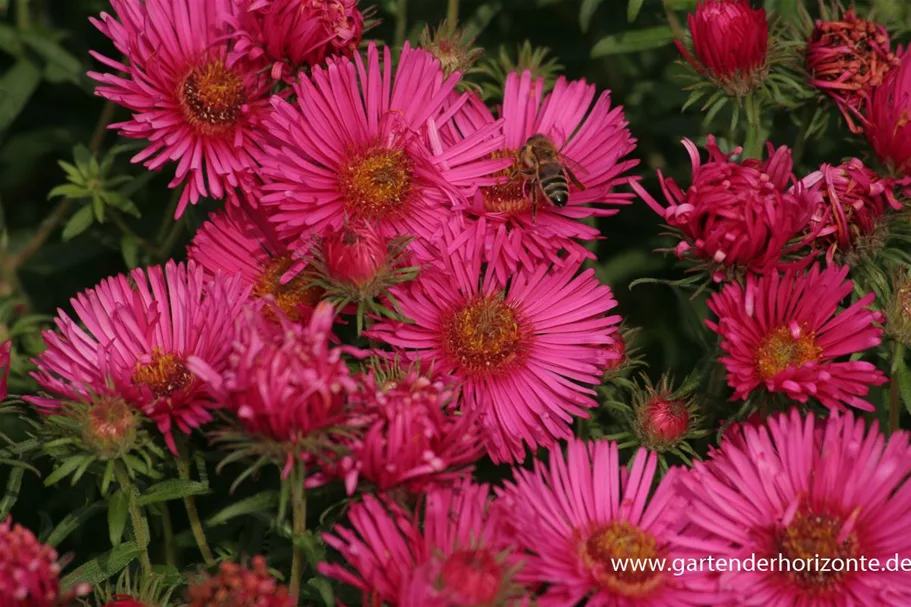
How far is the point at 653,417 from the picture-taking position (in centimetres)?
223

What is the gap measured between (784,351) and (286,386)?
1004mm

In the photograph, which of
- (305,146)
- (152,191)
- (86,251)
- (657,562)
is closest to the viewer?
(657,562)

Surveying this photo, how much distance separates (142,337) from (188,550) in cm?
52

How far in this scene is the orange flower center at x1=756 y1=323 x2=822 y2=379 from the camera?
2.18 meters

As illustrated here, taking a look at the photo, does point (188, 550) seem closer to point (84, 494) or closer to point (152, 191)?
point (84, 494)

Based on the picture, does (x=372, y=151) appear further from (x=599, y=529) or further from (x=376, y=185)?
(x=599, y=529)

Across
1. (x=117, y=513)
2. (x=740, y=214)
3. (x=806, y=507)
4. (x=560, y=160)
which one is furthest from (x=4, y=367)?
(x=806, y=507)

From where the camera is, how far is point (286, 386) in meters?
1.76

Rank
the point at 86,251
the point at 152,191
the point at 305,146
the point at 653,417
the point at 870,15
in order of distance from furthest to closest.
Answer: the point at 152,191
the point at 86,251
the point at 870,15
the point at 305,146
the point at 653,417

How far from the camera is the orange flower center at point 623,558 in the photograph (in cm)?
199

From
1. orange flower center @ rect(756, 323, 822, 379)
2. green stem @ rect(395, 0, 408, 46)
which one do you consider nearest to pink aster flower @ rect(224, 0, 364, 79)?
green stem @ rect(395, 0, 408, 46)

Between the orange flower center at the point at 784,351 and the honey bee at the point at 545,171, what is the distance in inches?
20.7

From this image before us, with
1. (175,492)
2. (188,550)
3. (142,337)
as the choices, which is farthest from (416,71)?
(188,550)

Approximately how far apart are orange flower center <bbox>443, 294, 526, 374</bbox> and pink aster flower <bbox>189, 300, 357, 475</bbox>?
0.59 m
